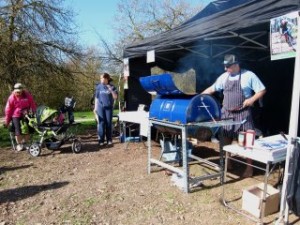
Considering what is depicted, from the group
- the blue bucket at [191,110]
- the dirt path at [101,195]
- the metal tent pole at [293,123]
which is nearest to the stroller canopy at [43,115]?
the dirt path at [101,195]

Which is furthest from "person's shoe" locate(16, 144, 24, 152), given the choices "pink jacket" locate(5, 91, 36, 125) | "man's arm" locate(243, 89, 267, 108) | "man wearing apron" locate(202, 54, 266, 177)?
"man's arm" locate(243, 89, 267, 108)

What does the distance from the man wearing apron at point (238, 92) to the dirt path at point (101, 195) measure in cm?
88

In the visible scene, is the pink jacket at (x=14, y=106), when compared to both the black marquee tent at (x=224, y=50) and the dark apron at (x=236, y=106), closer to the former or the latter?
the black marquee tent at (x=224, y=50)

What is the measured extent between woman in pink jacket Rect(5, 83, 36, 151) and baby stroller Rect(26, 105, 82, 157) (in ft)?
1.18

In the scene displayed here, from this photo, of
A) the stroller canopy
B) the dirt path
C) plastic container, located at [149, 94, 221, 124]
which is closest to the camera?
the dirt path

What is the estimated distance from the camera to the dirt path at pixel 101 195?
150 inches

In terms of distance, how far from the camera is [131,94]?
8531mm

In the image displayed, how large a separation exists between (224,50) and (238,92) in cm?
326

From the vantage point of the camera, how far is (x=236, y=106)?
189 inches

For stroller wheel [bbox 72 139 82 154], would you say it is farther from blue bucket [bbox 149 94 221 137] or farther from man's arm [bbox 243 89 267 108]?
man's arm [bbox 243 89 267 108]

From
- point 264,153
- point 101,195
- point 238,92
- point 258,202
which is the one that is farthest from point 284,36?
point 101,195

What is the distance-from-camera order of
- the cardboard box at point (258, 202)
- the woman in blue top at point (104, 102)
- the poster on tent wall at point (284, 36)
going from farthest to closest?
the woman in blue top at point (104, 102)
the cardboard box at point (258, 202)
the poster on tent wall at point (284, 36)

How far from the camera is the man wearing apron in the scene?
15.3 ft

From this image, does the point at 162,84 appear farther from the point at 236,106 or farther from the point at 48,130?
the point at 48,130
